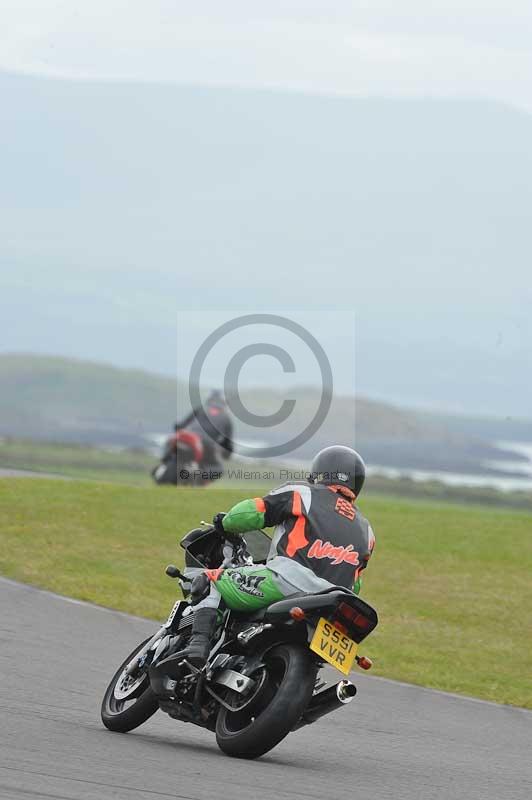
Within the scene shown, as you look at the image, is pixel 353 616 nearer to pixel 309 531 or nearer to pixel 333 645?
pixel 333 645

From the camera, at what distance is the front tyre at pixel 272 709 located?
24.0 feet

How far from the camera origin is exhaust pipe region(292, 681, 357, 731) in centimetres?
770

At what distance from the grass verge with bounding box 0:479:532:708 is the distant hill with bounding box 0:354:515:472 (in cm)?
9521

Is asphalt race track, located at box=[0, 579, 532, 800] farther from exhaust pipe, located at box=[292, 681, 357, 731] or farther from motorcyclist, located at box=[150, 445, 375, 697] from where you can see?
motorcyclist, located at box=[150, 445, 375, 697]

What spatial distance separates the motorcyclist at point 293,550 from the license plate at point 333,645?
0.99ft

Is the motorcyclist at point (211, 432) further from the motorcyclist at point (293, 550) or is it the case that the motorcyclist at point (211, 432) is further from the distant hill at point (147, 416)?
the distant hill at point (147, 416)

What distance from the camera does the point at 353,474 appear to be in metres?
8.18

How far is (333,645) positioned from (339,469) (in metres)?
1.09

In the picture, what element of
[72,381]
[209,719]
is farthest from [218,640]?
[72,381]

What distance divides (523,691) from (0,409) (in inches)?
6614

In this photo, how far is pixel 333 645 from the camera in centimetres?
751

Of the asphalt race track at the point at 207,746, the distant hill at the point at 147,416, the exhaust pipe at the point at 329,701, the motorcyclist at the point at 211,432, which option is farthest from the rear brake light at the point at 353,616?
the distant hill at the point at 147,416

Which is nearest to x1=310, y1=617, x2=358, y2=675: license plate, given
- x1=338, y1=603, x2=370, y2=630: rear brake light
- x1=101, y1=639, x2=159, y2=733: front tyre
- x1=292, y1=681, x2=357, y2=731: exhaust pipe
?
x1=338, y1=603, x2=370, y2=630: rear brake light

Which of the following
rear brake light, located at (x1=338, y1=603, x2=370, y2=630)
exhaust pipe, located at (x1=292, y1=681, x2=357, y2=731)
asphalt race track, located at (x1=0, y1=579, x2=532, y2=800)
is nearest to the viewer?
asphalt race track, located at (x1=0, y1=579, x2=532, y2=800)
